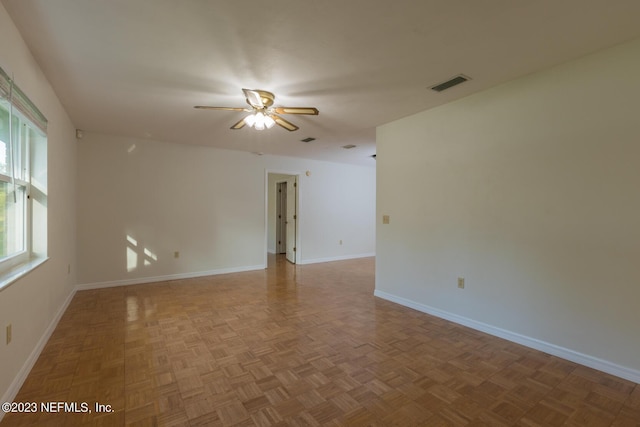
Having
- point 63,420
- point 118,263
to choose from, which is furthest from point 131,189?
point 63,420

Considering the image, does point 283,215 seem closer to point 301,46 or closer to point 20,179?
point 20,179

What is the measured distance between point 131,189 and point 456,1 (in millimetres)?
4930

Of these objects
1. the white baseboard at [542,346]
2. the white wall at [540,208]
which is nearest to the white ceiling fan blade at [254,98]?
the white wall at [540,208]

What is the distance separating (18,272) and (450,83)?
12.4 feet

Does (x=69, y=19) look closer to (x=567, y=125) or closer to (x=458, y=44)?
(x=458, y=44)

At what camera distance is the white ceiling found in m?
1.73

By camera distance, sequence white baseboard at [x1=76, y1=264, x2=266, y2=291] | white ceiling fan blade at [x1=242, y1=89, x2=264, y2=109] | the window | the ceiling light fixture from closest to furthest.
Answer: the window, white ceiling fan blade at [x1=242, y1=89, x2=264, y2=109], the ceiling light fixture, white baseboard at [x1=76, y1=264, x2=266, y2=291]

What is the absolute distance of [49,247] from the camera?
2.79 m

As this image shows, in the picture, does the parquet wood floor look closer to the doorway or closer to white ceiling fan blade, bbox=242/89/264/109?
white ceiling fan blade, bbox=242/89/264/109

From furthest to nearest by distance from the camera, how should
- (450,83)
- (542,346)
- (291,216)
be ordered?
(291,216) < (450,83) < (542,346)

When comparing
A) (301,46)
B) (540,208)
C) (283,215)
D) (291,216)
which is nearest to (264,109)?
(301,46)

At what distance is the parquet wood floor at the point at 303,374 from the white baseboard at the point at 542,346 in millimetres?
70

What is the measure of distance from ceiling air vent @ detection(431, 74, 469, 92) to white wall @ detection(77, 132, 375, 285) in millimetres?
3843

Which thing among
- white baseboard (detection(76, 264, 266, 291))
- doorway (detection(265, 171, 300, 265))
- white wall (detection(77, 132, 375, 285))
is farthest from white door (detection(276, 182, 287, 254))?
white baseboard (detection(76, 264, 266, 291))
